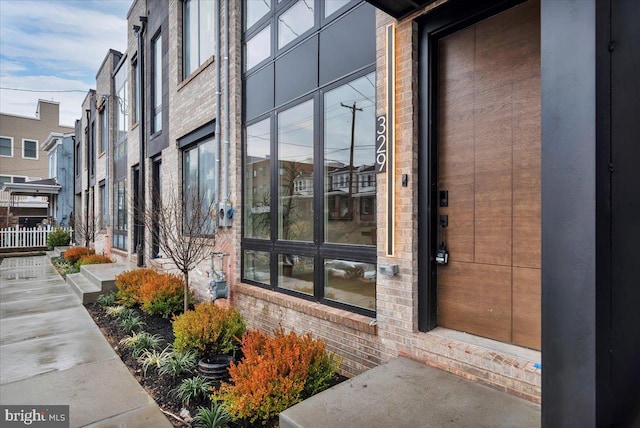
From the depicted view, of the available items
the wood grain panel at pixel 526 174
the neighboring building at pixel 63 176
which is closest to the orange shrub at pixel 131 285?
the wood grain panel at pixel 526 174

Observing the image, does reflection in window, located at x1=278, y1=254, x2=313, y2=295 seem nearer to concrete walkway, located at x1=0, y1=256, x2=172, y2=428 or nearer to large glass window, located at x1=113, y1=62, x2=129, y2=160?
concrete walkway, located at x1=0, y1=256, x2=172, y2=428

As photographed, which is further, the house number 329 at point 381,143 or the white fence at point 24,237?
the white fence at point 24,237

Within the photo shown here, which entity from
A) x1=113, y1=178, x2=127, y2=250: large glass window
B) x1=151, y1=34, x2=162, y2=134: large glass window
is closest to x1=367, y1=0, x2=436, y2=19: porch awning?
x1=151, y1=34, x2=162, y2=134: large glass window

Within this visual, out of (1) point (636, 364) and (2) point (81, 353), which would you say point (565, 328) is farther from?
(2) point (81, 353)

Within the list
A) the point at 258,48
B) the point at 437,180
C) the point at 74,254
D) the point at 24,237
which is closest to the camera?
the point at 437,180

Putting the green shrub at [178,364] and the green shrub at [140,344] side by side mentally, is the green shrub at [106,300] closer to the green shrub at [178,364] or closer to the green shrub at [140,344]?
the green shrub at [140,344]

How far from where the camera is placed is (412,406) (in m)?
2.24

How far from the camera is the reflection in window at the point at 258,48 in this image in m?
5.17

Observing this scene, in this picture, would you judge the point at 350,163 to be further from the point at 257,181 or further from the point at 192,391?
the point at 192,391

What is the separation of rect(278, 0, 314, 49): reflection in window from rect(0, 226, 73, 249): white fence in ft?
61.8

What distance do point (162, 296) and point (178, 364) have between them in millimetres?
2434

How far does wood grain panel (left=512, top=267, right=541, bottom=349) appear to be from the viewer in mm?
2502

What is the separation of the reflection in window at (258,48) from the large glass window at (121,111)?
7688 millimetres

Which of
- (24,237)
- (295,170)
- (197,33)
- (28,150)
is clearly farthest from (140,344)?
(28,150)
